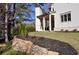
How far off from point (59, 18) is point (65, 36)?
555 millimetres

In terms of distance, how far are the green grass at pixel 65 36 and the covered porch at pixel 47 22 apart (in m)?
0.17

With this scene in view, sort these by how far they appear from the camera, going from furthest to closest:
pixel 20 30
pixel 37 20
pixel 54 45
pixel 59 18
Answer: pixel 59 18
pixel 37 20
pixel 20 30
pixel 54 45

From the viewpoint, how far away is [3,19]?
20.8ft

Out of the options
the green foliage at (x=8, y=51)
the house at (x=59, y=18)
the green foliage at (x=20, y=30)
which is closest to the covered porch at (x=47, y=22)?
the house at (x=59, y=18)

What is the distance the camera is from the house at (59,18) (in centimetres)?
634

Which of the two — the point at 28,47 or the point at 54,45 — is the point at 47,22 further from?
the point at 28,47

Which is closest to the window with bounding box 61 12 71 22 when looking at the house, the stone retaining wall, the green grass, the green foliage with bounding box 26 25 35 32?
the house

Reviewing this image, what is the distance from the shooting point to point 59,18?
6566 mm

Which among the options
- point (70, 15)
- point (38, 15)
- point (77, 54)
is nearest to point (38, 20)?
point (38, 15)

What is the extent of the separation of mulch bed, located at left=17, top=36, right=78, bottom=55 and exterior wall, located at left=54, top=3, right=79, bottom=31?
37cm

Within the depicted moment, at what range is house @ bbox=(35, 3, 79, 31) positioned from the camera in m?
6.34

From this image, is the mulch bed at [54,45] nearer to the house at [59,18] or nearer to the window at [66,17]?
the house at [59,18]

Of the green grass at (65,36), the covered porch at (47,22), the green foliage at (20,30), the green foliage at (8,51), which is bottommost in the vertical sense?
the green foliage at (8,51)

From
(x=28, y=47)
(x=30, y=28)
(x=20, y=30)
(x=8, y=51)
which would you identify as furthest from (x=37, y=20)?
(x=8, y=51)
